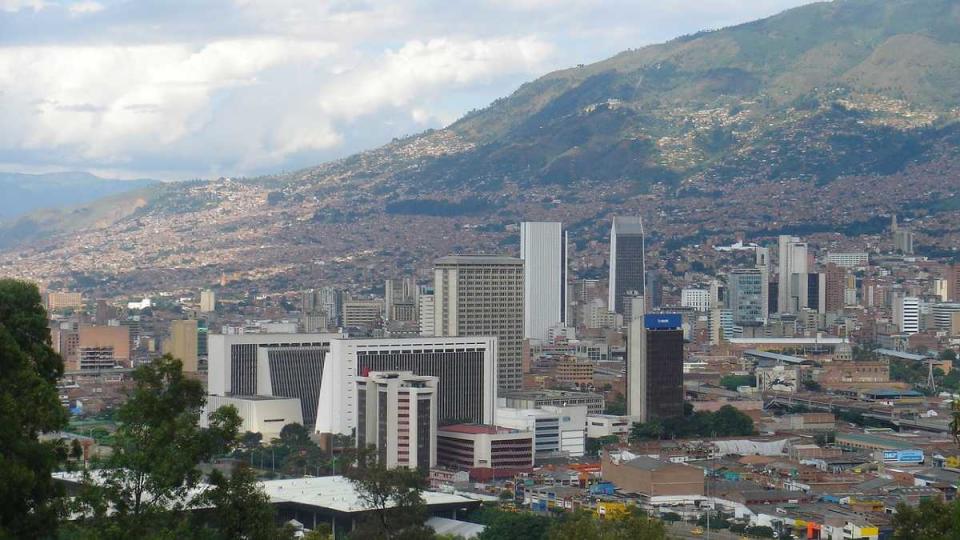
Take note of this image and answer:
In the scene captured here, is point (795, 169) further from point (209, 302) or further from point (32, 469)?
point (32, 469)

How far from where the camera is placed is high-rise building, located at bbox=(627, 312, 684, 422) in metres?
69.4

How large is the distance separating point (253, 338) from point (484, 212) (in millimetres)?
106472

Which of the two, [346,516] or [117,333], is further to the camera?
[117,333]

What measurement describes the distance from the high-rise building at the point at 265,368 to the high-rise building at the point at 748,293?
58.0 meters

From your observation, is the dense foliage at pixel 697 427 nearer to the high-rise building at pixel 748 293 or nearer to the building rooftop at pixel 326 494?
the building rooftop at pixel 326 494

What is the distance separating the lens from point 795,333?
114 metres

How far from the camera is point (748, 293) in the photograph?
126750 mm

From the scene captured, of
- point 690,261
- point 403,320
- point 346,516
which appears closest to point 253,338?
point 346,516

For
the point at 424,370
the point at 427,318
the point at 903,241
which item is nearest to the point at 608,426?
the point at 424,370

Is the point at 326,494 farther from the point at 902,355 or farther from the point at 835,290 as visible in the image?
the point at 835,290

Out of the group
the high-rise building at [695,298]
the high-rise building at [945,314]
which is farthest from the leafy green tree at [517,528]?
the high-rise building at [695,298]

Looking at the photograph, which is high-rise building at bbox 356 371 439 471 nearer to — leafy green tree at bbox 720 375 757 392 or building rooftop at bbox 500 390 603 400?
building rooftop at bbox 500 390 603 400

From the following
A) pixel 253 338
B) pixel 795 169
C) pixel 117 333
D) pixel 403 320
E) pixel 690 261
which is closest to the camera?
pixel 253 338

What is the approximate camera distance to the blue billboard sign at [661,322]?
69.6 metres
